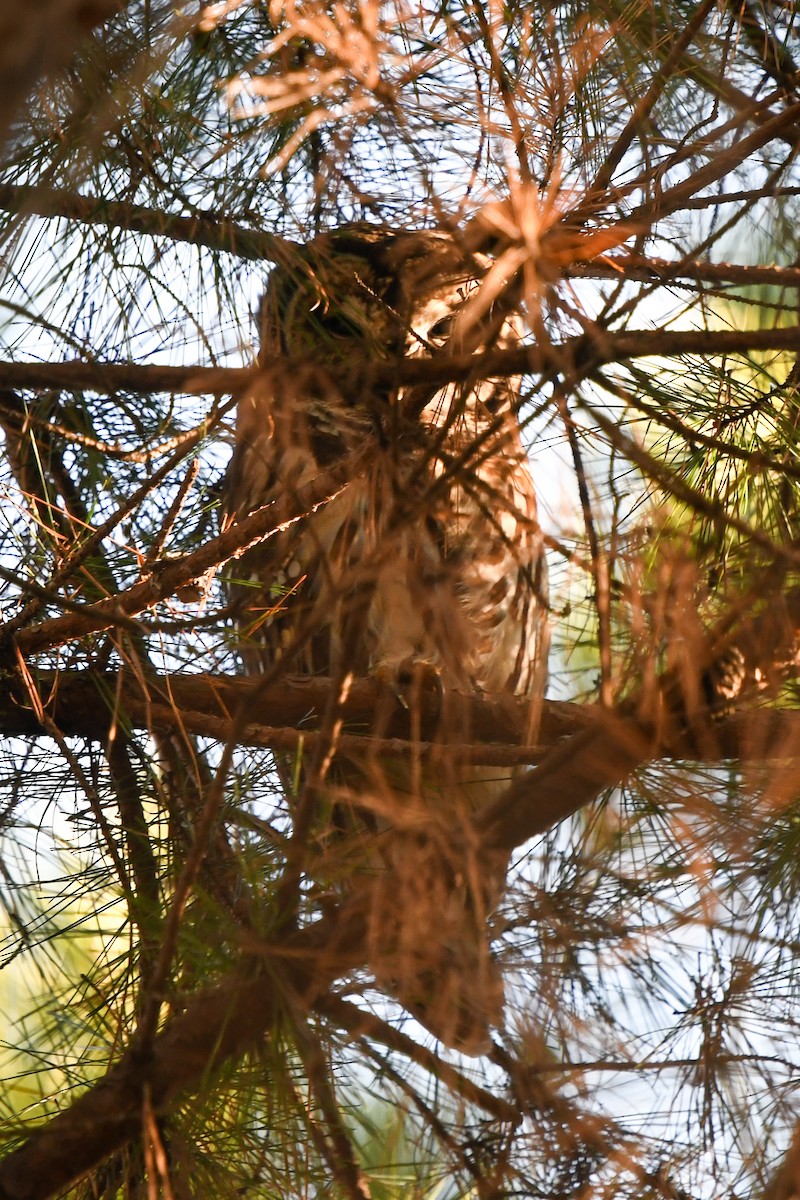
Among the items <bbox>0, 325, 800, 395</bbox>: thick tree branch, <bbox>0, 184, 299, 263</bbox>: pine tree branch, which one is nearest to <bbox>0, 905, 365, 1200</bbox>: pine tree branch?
<bbox>0, 325, 800, 395</bbox>: thick tree branch

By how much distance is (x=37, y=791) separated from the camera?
1.84m

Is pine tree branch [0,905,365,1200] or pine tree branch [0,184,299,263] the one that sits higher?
pine tree branch [0,184,299,263]

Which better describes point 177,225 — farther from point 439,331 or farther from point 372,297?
point 439,331

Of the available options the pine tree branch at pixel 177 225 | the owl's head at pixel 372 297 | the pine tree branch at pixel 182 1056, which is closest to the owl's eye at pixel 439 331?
the owl's head at pixel 372 297

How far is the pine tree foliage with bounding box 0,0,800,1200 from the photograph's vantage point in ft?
3.65

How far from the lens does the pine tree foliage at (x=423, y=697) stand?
1113 millimetres

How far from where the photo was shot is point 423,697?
1741 millimetres

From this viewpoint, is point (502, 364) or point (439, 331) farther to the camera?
point (439, 331)

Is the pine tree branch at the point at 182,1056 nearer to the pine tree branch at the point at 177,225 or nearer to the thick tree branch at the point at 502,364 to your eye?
the thick tree branch at the point at 502,364

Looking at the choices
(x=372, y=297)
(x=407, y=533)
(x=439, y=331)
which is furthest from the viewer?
(x=439, y=331)

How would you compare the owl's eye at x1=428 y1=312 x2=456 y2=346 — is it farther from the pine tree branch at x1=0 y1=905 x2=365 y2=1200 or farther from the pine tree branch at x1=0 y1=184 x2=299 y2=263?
the pine tree branch at x1=0 y1=905 x2=365 y2=1200

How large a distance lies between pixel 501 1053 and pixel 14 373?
0.77m

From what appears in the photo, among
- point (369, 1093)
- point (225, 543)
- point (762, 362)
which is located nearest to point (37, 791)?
point (225, 543)

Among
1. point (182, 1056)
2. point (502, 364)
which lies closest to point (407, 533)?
point (502, 364)
